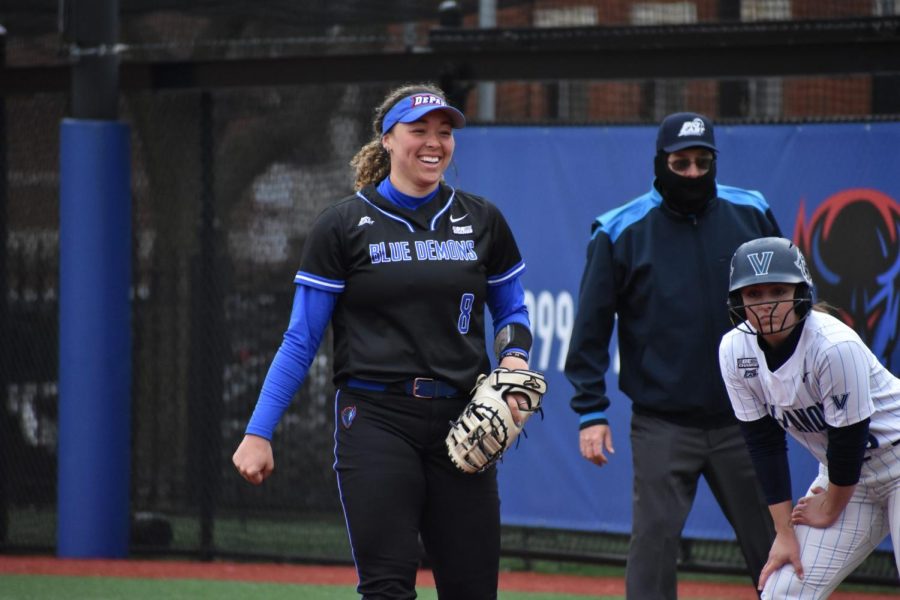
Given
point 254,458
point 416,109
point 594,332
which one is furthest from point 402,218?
point 594,332

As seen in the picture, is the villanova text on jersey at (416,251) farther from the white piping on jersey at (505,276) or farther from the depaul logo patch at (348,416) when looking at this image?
the depaul logo patch at (348,416)

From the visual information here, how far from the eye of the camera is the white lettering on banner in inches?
316

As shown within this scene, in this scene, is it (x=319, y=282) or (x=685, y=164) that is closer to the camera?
(x=319, y=282)

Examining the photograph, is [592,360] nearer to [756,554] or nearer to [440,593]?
[756,554]

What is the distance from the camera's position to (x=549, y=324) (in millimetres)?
8086

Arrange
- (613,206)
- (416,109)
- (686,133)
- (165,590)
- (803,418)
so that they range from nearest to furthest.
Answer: (416,109)
(803,418)
(686,133)
(165,590)
(613,206)

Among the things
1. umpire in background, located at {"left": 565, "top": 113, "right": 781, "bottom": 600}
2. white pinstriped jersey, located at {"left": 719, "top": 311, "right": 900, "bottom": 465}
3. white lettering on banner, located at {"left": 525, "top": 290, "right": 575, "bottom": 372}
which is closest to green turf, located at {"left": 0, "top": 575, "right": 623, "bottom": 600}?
white lettering on banner, located at {"left": 525, "top": 290, "right": 575, "bottom": 372}

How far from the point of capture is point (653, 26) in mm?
8055

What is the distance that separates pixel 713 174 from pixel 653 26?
2.94 m

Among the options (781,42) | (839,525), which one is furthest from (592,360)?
(781,42)

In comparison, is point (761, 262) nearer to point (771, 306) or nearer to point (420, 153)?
point (771, 306)

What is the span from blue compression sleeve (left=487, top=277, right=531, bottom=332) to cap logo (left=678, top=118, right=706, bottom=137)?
1.05m

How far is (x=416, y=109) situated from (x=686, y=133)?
4.32 feet

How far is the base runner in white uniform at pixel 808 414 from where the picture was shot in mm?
4340
